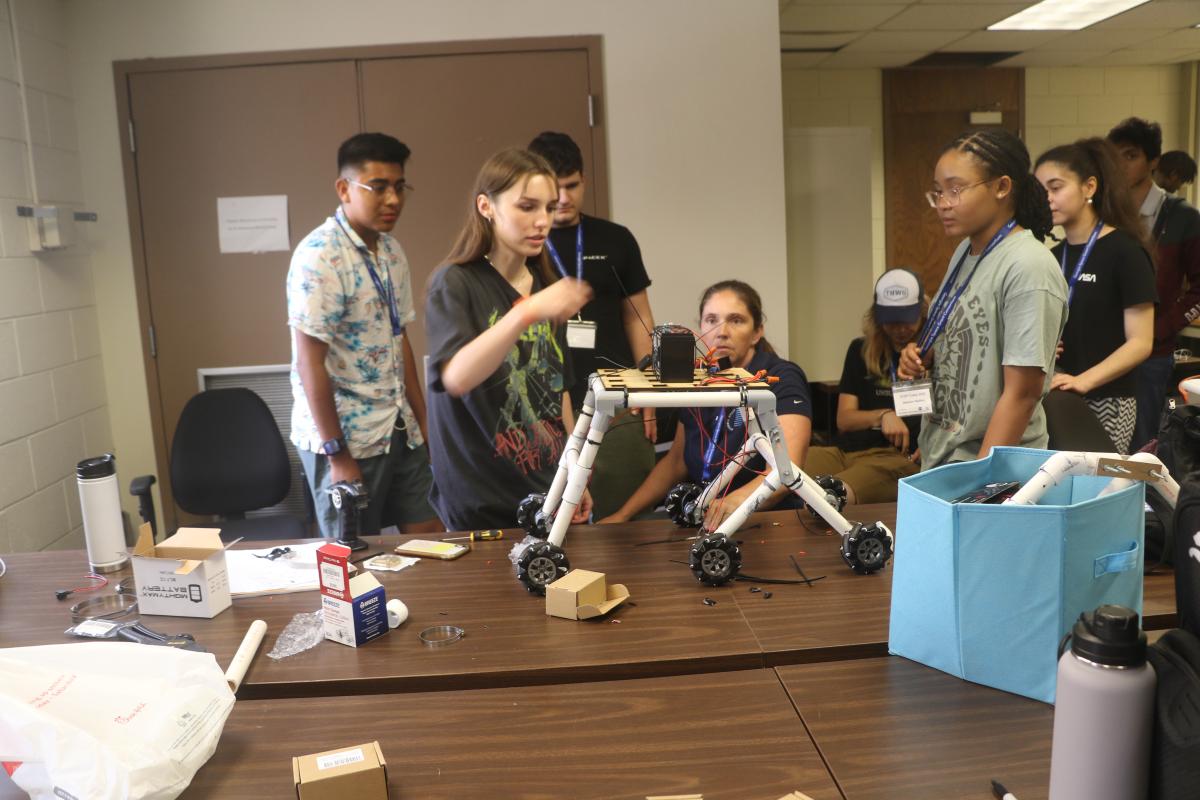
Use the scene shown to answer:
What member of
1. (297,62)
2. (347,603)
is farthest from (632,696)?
(297,62)

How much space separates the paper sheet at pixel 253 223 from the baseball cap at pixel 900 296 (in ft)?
7.62

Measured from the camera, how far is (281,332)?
3658mm

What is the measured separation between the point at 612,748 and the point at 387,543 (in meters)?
0.94

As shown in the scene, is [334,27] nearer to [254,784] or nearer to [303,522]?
[303,522]

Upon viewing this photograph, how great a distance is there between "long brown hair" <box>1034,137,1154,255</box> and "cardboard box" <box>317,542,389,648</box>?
2.69 meters

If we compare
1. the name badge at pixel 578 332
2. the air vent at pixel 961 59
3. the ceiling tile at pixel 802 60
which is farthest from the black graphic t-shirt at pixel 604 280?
the air vent at pixel 961 59

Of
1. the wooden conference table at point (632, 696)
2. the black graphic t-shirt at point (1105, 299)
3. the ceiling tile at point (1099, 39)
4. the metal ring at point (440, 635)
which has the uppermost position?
the ceiling tile at point (1099, 39)

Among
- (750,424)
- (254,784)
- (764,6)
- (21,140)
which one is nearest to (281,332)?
(21,140)

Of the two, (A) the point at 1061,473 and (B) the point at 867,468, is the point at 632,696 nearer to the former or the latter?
(A) the point at 1061,473

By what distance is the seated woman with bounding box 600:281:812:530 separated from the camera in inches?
82.7

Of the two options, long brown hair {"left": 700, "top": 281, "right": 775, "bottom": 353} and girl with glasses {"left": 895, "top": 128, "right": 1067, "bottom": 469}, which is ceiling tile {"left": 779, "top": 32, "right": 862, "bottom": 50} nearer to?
long brown hair {"left": 700, "top": 281, "right": 775, "bottom": 353}

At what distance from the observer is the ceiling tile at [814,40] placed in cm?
542

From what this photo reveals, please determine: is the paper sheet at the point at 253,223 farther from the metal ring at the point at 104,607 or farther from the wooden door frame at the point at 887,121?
the wooden door frame at the point at 887,121

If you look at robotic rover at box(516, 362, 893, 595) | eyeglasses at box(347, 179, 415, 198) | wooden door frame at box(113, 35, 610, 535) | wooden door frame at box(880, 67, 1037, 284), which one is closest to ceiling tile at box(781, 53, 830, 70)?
wooden door frame at box(880, 67, 1037, 284)
